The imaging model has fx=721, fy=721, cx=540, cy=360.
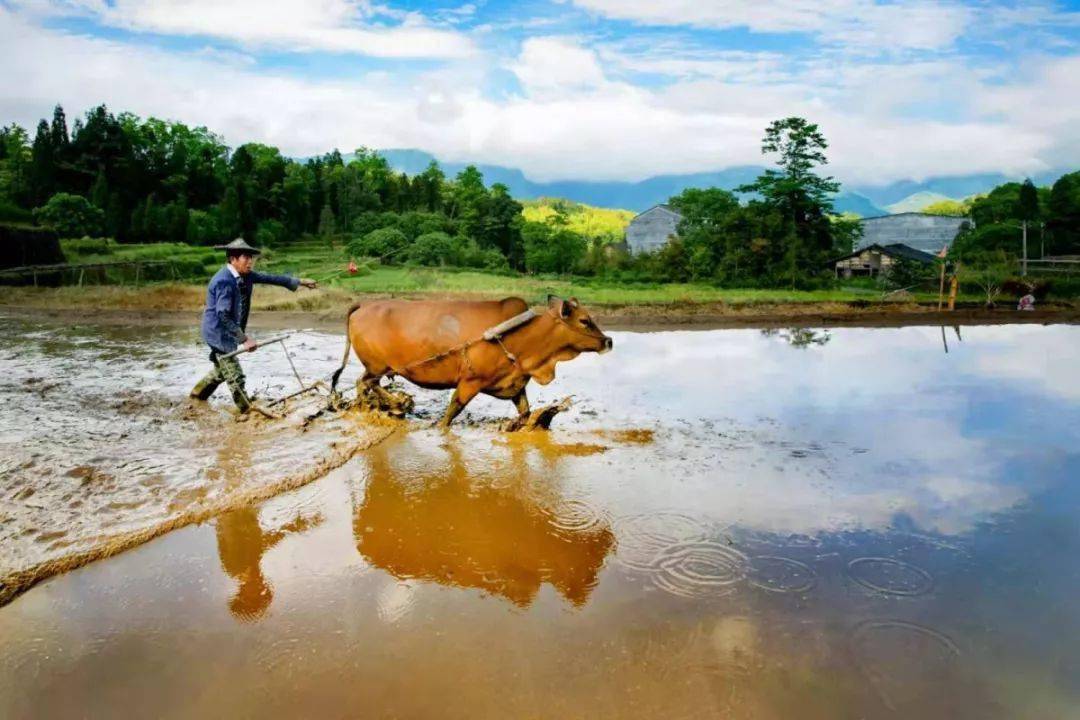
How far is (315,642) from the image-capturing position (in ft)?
12.1

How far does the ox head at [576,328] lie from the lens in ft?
24.5

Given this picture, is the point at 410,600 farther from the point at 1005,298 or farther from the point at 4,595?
the point at 1005,298

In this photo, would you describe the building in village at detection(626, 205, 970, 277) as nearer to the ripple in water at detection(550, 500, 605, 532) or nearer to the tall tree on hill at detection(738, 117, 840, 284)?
the tall tree on hill at detection(738, 117, 840, 284)

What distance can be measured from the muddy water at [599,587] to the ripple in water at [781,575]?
0.08ft

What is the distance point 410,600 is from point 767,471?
3.67m

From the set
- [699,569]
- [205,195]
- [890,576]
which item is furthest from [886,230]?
[699,569]

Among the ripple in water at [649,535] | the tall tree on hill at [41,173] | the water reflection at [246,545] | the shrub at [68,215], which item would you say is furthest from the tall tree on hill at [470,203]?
the ripple in water at [649,535]

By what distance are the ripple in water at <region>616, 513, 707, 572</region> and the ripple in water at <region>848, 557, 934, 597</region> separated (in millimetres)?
1006

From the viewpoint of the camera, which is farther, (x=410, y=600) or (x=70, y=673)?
(x=410, y=600)

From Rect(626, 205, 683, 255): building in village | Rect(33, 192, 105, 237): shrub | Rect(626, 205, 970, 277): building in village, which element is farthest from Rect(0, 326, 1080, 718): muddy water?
Rect(626, 205, 683, 255): building in village

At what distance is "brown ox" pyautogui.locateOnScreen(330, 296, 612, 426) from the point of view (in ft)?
24.4

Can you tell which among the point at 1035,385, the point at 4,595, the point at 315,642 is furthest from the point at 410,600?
the point at 1035,385

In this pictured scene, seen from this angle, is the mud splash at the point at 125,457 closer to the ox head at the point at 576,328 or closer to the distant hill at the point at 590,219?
the ox head at the point at 576,328

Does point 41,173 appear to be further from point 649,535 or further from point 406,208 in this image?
point 649,535
